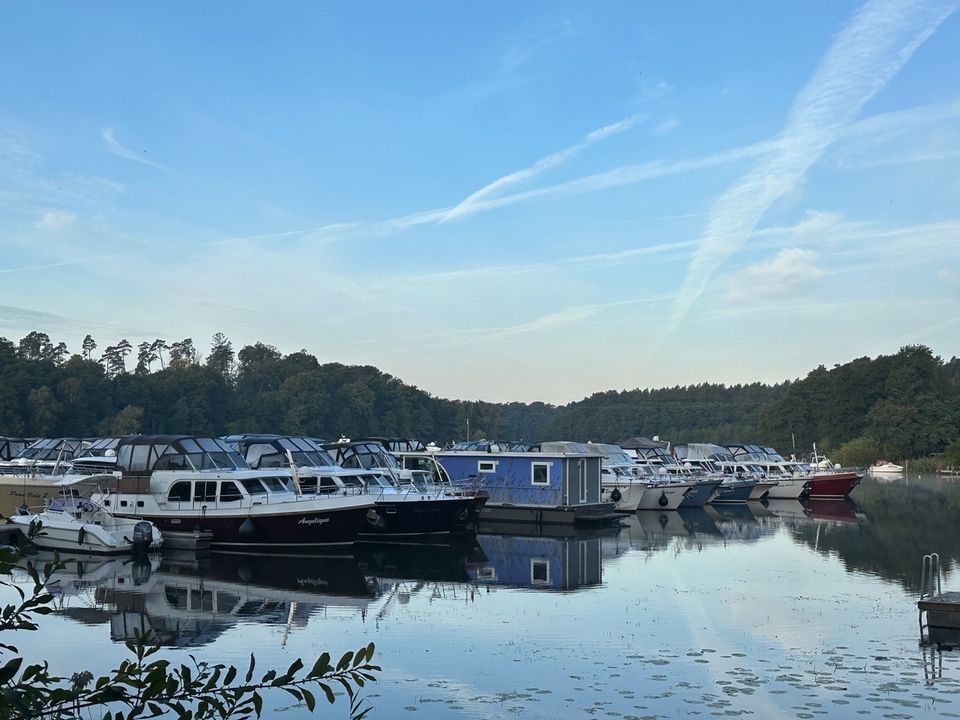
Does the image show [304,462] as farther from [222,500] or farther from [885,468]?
[885,468]

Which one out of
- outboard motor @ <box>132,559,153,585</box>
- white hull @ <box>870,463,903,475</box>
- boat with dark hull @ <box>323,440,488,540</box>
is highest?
boat with dark hull @ <box>323,440,488,540</box>

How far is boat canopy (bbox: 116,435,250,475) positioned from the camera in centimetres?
3719

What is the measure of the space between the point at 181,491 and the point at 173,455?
1559 millimetres

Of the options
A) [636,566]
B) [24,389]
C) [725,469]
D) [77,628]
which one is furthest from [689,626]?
[24,389]

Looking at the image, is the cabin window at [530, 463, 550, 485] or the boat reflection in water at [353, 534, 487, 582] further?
the cabin window at [530, 463, 550, 485]

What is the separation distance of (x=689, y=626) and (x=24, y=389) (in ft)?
331

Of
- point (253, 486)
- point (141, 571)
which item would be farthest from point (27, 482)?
point (141, 571)

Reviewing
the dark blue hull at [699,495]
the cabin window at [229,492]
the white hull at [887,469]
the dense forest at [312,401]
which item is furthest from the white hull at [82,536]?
the white hull at [887,469]

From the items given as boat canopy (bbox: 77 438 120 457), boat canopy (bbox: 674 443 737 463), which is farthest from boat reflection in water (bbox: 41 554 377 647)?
boat canopy (bbox: 674 443 737 463)

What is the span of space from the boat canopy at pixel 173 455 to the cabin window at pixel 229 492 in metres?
1.12

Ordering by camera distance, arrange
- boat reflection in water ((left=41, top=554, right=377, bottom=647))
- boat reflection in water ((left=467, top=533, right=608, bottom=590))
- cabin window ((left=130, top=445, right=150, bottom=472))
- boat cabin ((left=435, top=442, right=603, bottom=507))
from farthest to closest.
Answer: boat cabin ((left=435, top=442, right=603, bottom=507))
cabin window ((left=130, top=445, right=150, bottom=472))
boat reflection in water ((left=467, top=533, right=608, bottom=590))
boat reflection in water ((left=41, top=554, right=377, bottom=647))

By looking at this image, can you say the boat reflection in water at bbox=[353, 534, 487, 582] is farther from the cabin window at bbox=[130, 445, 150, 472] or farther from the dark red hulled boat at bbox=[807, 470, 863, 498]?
the dark red hulled boat at bbox=[807, 470, 863, 498]

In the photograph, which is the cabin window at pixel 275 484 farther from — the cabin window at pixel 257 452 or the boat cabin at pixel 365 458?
the boat cabin at pixel 365 458

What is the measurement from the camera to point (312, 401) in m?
150
